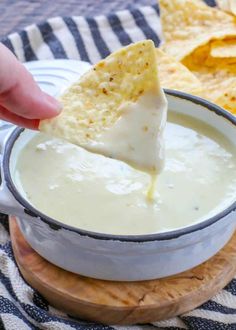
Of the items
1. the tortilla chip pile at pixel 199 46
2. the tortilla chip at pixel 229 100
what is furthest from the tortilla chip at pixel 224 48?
the tortilla chip at pixel 229 100

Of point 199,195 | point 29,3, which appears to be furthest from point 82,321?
point 29,3

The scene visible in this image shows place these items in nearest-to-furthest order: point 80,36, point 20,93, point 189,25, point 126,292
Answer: point 20,93
point 126,292
point 189,25
point 80,36

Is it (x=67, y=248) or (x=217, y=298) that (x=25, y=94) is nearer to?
(x=67, y=248)

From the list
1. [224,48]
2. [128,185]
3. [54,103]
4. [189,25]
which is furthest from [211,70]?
[54,103]

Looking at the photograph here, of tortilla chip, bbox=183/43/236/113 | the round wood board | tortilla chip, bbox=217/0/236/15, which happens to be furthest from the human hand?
tortilla chip, bbox=217/0/236/15

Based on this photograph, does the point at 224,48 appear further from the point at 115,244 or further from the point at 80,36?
the point at 115,244

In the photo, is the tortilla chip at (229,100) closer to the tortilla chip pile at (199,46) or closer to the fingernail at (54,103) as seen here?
the tortilla chip pile at (199,46)

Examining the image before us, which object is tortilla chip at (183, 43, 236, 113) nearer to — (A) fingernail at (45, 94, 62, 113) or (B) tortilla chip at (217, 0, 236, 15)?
(B) tortilla chip at (217, 0, 236, 15)
